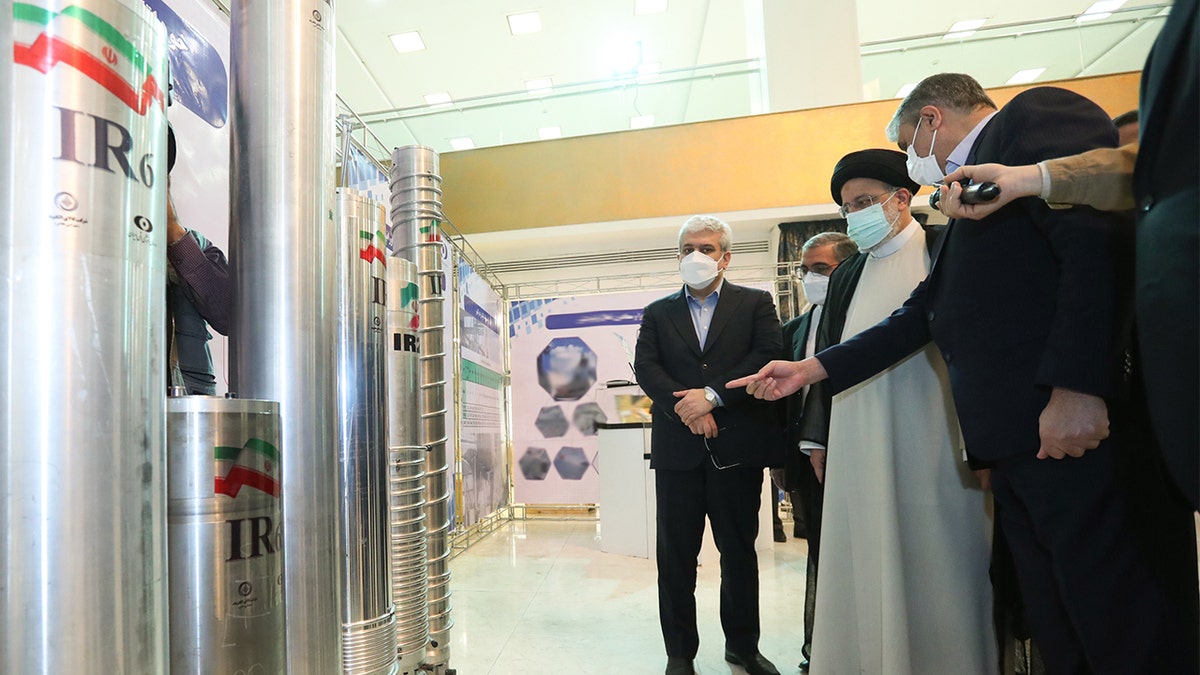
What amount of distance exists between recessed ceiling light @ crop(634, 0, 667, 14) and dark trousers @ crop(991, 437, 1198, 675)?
27.0 ft

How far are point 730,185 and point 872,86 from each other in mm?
1747

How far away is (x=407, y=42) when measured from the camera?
8555 mm

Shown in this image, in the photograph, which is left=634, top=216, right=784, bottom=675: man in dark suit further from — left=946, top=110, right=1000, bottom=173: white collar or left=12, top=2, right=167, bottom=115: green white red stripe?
left=12, top=2, right=167, bottom=115: green white red stripe

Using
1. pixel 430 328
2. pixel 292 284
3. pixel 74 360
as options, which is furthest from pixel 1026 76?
pixel 74 360

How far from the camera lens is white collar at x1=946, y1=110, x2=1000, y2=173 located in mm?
1372

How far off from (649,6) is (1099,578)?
8.47m

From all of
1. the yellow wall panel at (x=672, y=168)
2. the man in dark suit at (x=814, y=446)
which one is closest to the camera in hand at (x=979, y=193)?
the man in dark suit at (x=814, y=446)

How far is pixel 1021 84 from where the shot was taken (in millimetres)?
6273

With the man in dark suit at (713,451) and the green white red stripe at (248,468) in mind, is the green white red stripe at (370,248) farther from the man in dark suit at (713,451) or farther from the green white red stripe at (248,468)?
the man in dark suit at (713,451)

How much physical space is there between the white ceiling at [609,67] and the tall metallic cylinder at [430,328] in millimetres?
4181

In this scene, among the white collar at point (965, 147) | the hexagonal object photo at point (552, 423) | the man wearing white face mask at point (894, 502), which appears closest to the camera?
the white collar at point (965, 147)

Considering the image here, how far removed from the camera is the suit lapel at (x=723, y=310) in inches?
89.0

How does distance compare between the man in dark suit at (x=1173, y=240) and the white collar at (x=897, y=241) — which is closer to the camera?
the man in dark suit at (x=1173, y=240)

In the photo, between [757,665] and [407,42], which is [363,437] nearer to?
[757,665]
